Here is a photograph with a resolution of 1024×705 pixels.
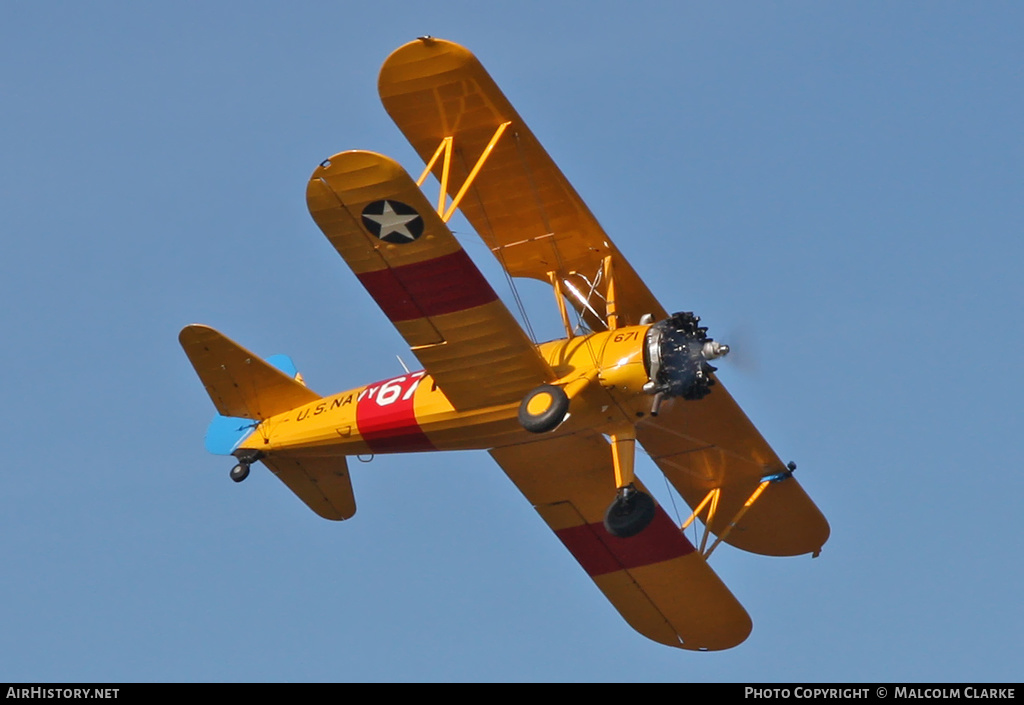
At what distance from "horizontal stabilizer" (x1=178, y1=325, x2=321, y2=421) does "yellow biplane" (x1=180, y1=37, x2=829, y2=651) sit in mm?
21

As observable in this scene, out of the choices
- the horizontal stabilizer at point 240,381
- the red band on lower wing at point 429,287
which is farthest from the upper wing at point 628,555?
the red band on lower wing at point 429,287

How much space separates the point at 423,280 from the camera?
708 inches

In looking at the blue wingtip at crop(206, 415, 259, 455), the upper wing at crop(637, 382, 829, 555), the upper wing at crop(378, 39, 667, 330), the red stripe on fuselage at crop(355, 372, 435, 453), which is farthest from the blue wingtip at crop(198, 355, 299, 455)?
the upper wing at crop(637, 382, 829, 555)

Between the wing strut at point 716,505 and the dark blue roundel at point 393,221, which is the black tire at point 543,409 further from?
the wing strut at point 716,505

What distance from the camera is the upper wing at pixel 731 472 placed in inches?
811

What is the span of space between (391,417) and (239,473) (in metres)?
1.89

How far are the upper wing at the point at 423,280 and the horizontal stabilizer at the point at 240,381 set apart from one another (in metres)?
2.71

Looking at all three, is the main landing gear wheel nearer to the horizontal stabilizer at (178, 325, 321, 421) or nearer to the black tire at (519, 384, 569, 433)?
the black tire at (519, 384, 569, 433)

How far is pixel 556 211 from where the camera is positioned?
64.0ft

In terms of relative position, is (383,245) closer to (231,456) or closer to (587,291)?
(587,291)

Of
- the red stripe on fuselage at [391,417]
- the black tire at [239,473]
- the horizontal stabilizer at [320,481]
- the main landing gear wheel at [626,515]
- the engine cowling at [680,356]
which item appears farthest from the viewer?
the horizontal stabilizer at [320,481]

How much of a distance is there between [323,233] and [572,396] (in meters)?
2.90

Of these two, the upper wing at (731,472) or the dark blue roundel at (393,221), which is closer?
the dark blue roundel at (393,221)

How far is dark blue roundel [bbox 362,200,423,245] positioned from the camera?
57.1ft
